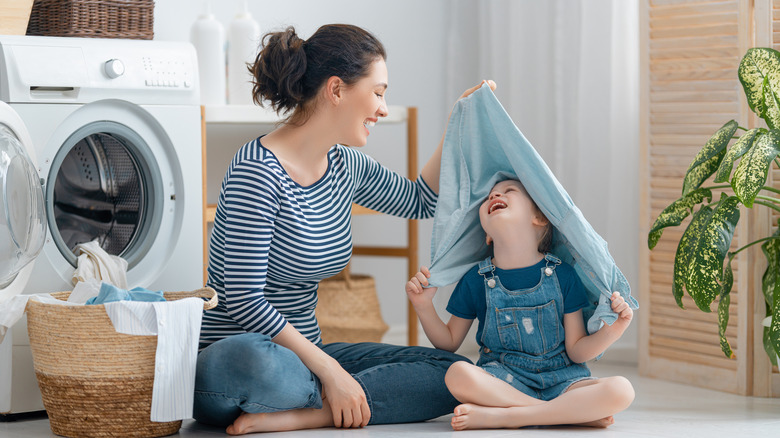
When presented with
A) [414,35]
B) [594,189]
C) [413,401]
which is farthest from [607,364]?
[414,35]

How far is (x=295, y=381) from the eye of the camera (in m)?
1.80

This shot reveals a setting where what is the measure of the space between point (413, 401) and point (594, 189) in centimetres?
126

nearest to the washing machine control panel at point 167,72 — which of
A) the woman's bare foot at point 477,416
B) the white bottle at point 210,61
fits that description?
the white bottle at point 210,61

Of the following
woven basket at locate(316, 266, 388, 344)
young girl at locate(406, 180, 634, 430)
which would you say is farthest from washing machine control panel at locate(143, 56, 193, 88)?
woven basket at locate(316, 266, 388, 344)

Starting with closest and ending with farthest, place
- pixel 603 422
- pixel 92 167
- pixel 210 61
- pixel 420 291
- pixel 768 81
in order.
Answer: pixel 603 422 → pixel 420 291 → pixel 768 81 → pixel 92 167 → pixel 210 61

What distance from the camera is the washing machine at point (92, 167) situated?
6.45ft

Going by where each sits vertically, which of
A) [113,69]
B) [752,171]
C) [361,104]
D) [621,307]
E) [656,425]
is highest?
[113,69]

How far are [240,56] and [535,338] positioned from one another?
1.39 meters

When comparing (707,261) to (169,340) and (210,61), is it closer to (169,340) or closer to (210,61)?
(169,340)

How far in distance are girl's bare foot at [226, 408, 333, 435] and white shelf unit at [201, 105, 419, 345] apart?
60 centimetres

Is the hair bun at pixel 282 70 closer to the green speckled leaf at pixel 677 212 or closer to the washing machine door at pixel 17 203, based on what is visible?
the washing machine door at pixel 17 203

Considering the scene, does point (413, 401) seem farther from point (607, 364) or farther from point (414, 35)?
point (414, 35)

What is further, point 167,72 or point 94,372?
point 167,72

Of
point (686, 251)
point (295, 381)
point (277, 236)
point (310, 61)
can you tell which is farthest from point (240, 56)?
point (686, 251)
